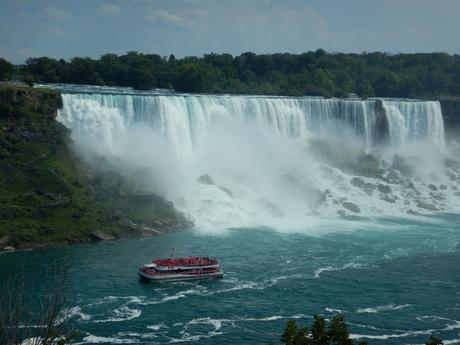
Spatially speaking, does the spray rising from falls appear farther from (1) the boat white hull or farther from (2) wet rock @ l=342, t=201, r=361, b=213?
(1) the boat white hull

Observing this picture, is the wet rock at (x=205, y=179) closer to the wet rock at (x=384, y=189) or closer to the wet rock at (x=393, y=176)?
the wet rock at (x=384, y=189)

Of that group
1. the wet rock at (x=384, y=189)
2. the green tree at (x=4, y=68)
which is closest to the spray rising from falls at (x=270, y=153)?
the wet rock at (x=384, y=189)

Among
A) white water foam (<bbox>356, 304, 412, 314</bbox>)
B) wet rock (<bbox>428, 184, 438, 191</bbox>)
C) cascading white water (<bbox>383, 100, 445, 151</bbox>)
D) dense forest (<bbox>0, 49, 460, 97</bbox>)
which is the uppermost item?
dense forest (<bbox>0, 49, 460, 97</bbox>)

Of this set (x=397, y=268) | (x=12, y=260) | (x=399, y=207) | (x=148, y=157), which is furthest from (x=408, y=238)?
(x=12, y=260)

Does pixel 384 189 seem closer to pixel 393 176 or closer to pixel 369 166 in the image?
pixel 393 176

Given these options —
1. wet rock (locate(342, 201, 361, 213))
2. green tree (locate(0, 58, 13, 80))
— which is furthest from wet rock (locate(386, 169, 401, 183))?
green tree (locate(0, 58, 13, 80))

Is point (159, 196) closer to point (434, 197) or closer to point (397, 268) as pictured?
point (397, 268)
